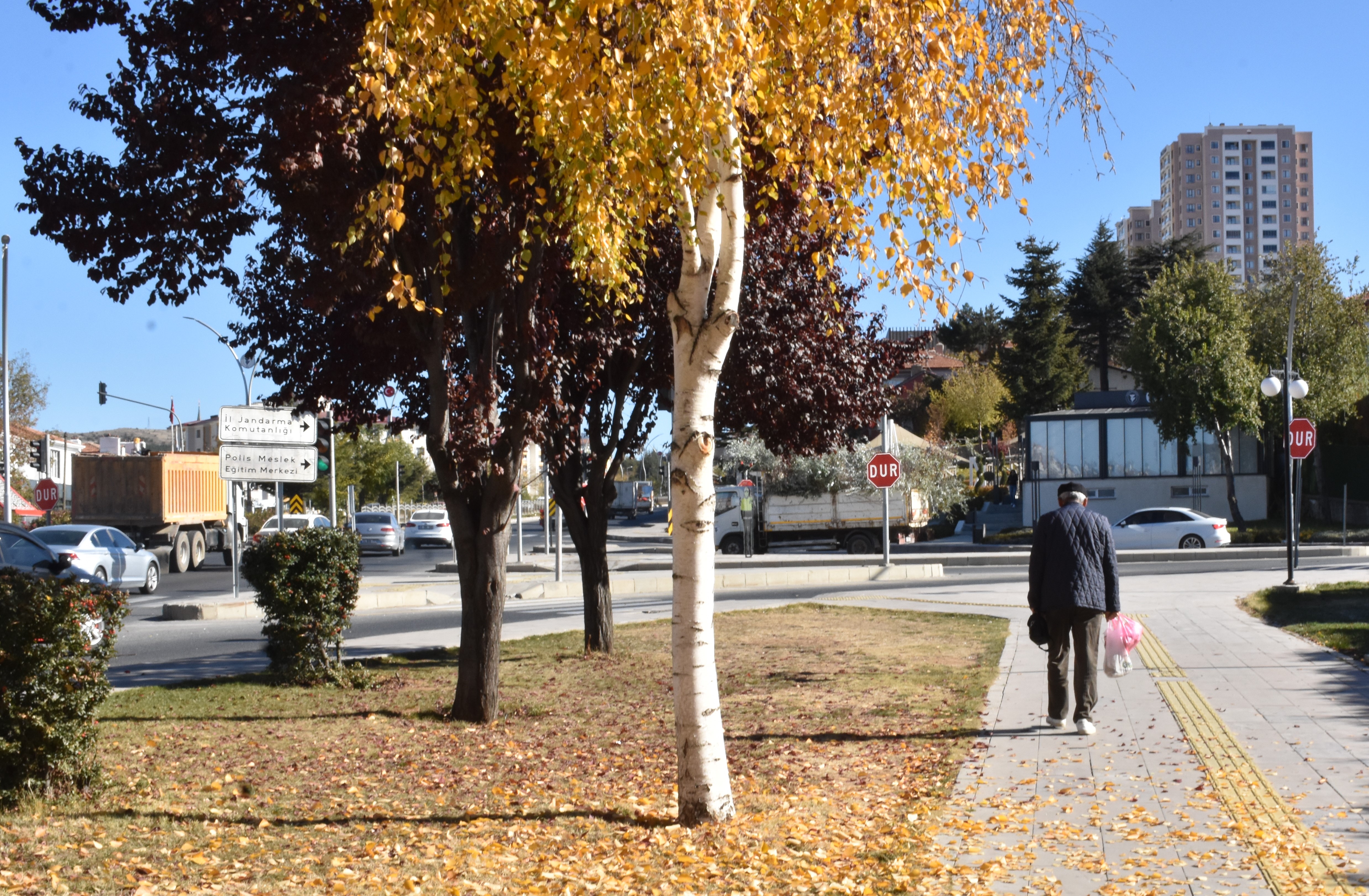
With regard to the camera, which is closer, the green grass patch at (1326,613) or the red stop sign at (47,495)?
the green grass patch at (1326,613)

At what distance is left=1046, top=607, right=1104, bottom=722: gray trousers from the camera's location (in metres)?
7.82

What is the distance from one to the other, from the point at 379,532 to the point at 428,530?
207 inches

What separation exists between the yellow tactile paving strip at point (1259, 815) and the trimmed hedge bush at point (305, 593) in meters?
7.06

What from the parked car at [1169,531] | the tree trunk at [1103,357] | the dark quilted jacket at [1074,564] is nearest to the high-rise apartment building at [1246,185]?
the tree trunk at [1103,357]

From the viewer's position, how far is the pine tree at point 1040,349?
193ft

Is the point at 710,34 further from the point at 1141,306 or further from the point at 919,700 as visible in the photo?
the point at 1141,306

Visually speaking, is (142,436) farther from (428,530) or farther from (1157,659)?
(1157,659)

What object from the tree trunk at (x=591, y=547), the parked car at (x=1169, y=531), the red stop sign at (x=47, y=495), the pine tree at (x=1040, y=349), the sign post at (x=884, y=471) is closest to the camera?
the tree trunk at (x=591, y=547)

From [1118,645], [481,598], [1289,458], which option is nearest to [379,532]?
[1289,458]

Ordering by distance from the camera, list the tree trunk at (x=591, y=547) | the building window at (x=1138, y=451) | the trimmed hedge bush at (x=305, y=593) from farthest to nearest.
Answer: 1. the building window at (x=1138, y=451)
2. the tree trunk at (x=591, y=547)
3. the trimmed hedge bush at (x=305, y=593)

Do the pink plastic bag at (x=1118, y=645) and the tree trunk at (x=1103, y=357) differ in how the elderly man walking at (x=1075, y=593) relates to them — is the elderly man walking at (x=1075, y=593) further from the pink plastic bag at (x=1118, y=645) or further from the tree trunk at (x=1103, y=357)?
the tree trunk at (x=1103, y=357)

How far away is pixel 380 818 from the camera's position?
6078 millimetres

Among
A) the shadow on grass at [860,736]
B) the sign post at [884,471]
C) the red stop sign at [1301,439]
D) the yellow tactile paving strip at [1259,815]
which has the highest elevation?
the red stop sign at [1301,439]

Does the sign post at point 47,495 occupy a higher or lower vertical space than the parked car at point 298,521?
higher
